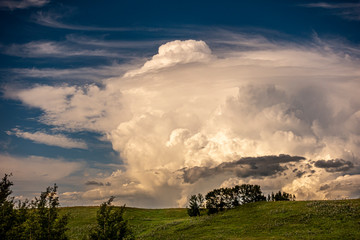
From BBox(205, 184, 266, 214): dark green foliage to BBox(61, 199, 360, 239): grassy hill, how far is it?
4.82m

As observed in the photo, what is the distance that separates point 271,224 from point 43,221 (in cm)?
5658

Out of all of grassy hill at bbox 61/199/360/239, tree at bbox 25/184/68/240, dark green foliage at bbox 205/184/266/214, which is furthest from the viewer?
dark green foliage at bbox 205/184/266/214

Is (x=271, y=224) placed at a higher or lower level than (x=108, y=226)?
lower

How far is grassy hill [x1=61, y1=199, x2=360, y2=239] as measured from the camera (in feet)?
203

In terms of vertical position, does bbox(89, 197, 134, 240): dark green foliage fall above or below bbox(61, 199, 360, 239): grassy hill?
above

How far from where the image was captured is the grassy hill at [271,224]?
61.9m

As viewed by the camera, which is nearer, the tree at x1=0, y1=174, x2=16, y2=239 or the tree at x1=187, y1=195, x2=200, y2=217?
the tree at x1=0, y1=174, x2=16, y2=239

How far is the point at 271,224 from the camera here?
72250 mm

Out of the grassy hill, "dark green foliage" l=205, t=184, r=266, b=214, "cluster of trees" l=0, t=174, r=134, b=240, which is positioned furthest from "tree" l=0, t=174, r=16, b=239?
"dark green foliage" l=205, t=184, r=266, b=214

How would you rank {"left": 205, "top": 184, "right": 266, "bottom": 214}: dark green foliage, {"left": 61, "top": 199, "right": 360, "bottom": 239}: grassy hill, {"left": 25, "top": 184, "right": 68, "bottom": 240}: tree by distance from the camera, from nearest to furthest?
{"left": 25, "top": 184, "right": 68, "bottom": 240}: tree < {"left": 61, "top": 199, "right": 360, "bottom": 239}: grassy hill < {"left": 205, "top": 184, "right": 266, "bottom": 214}: dark green foliage

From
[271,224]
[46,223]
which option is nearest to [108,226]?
[46,223]

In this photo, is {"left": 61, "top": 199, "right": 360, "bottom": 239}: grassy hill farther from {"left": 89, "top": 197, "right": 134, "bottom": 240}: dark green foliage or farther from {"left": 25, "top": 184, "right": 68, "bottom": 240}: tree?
{"left": 25, "top": 184, "right": 68, "bottom": 240}: tree

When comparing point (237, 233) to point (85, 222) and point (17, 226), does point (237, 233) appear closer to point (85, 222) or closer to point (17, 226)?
point (17, 226)

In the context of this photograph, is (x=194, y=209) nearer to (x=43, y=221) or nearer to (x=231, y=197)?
(x=231, y=197)
